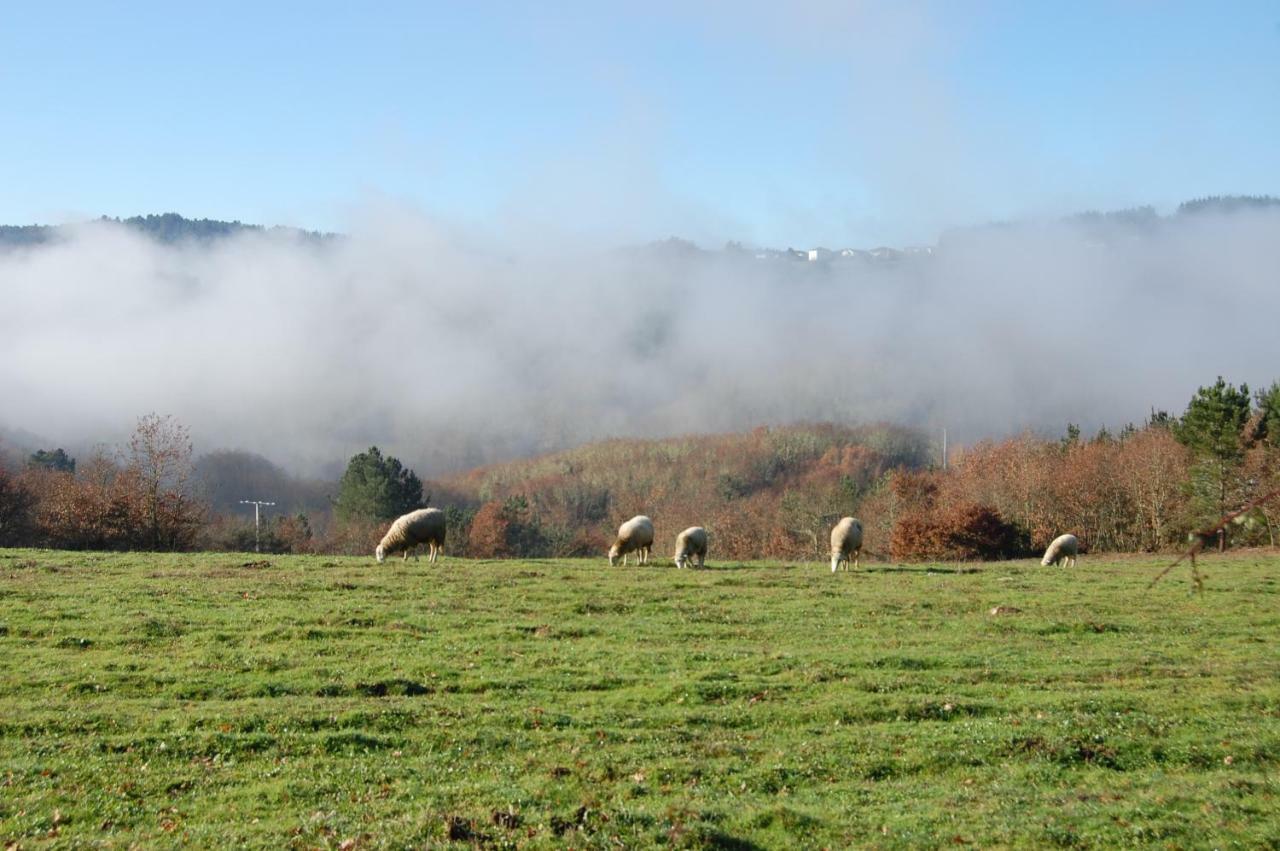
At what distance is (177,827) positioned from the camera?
12.9 meters

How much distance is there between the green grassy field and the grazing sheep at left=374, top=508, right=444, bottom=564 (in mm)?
11363

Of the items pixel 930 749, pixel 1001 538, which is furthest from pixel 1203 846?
pixel 1001 538

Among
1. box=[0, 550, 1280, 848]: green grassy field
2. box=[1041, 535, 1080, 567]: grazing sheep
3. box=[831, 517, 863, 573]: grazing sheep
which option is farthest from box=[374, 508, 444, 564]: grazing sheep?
box=[1041, 535, 1080, 567]: grazing sheep

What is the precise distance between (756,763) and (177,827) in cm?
815

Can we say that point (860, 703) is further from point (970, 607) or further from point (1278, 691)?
point (970, 607)

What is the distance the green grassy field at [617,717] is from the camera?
1296 centimetres

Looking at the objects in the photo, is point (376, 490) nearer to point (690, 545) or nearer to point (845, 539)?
point (690, 545)

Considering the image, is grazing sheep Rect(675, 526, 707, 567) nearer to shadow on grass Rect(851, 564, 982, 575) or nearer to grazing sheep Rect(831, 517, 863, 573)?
grazing sheep Rect(831, 517, 863, 573)

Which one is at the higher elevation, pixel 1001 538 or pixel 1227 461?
pixel 1227 461

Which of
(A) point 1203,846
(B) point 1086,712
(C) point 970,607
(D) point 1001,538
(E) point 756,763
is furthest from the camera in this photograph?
(D) point 1001,538

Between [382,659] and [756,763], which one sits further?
[382,659]

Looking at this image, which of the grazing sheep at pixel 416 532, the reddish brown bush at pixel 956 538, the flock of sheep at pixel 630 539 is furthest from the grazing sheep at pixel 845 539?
the reddish brown bush at pixel 956 538

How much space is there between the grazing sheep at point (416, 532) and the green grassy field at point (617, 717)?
11363 mm

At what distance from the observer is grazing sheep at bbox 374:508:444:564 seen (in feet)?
151
